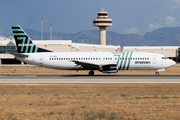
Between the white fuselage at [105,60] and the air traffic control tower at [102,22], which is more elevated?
the air traffic control tower at [102,22]

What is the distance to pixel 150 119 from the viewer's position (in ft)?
53.0

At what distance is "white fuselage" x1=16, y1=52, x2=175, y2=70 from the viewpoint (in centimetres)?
4788

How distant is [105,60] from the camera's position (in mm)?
48469

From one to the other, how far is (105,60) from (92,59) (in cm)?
230

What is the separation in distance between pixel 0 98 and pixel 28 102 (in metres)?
3.46

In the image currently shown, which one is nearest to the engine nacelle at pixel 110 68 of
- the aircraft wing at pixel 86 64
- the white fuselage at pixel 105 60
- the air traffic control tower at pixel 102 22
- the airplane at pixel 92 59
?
Result: the airplane at pixel 92 59

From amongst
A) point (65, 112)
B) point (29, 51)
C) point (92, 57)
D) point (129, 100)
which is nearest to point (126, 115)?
point (65, 112)

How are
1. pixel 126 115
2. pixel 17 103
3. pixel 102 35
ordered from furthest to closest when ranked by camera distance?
1. pixel 102 35
2. pixel 17 103
3. pixel 126 115

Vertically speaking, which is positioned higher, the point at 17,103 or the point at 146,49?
the point at 146,49

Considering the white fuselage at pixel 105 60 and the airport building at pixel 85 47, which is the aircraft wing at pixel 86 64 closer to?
the white fuselage at pixel 105 60

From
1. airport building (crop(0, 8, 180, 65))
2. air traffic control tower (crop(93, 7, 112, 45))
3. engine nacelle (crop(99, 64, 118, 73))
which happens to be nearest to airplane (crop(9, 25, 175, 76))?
engine nacelle (crop(99, 64, 118, 73))

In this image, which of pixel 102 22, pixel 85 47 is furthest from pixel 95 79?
pixel 102 22

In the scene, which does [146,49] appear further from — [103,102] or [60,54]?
[103,102]

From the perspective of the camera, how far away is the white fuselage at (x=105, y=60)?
47.9 metres
